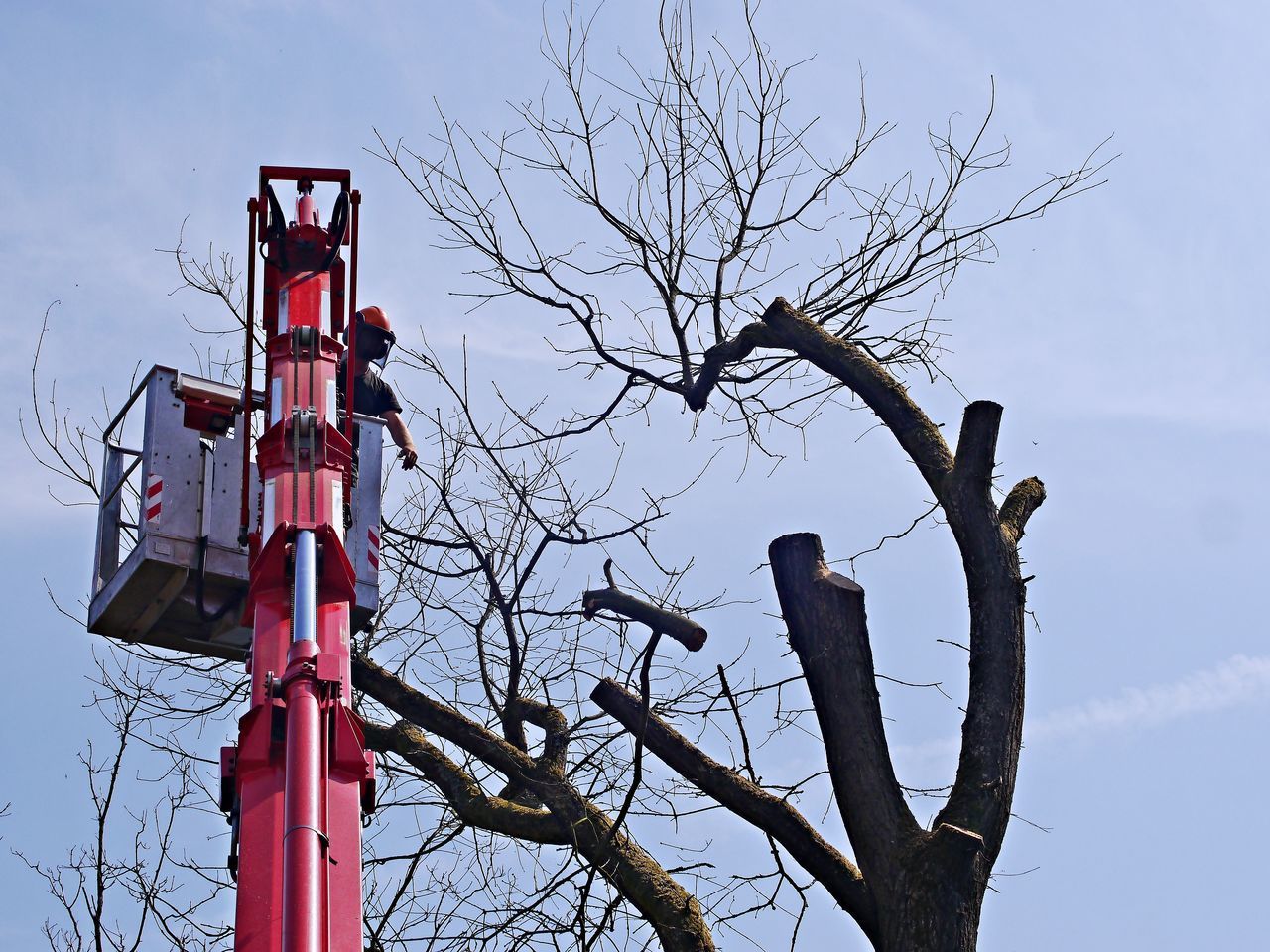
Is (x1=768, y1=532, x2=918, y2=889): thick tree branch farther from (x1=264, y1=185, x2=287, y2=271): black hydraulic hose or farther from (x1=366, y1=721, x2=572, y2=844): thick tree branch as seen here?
(x1=264, y1=185, x2=287, y2=271): black hydraulic hose

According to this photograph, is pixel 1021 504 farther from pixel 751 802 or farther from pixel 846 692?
pixel 751 802

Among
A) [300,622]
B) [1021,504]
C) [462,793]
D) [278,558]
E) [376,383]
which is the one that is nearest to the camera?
[300,622]

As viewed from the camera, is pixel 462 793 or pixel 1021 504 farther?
pixel 462 793

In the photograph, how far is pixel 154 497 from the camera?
7316 millimetres

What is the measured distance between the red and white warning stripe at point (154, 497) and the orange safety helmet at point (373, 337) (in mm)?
2142

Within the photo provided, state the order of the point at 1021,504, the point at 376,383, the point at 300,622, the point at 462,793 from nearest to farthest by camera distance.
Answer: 1. the point at 300,622
2. the point at 1021,504
3. the point at 462,793
4. the point at 376,383

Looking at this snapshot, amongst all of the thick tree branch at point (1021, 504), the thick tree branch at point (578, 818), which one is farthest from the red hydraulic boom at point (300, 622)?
the thick tree branch at point (1021, 504)

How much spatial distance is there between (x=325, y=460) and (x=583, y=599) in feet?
4.06

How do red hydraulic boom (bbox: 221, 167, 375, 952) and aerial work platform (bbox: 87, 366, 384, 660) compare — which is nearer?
red hydraulic boom (bbox: 221, 167, 375, 952)

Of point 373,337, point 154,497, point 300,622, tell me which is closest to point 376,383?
point 373,337

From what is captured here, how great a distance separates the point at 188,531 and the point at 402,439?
1.78m

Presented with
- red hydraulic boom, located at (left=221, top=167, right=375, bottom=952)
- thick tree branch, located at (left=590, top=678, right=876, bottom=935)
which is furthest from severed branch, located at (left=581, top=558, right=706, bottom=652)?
red hydraulic boom, located at (left=221, top=167, right=375, bottom=952)

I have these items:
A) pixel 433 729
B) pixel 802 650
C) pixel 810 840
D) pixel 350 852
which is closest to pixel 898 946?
pixel 810 840

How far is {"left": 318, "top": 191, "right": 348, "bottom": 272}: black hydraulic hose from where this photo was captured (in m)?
7.78
